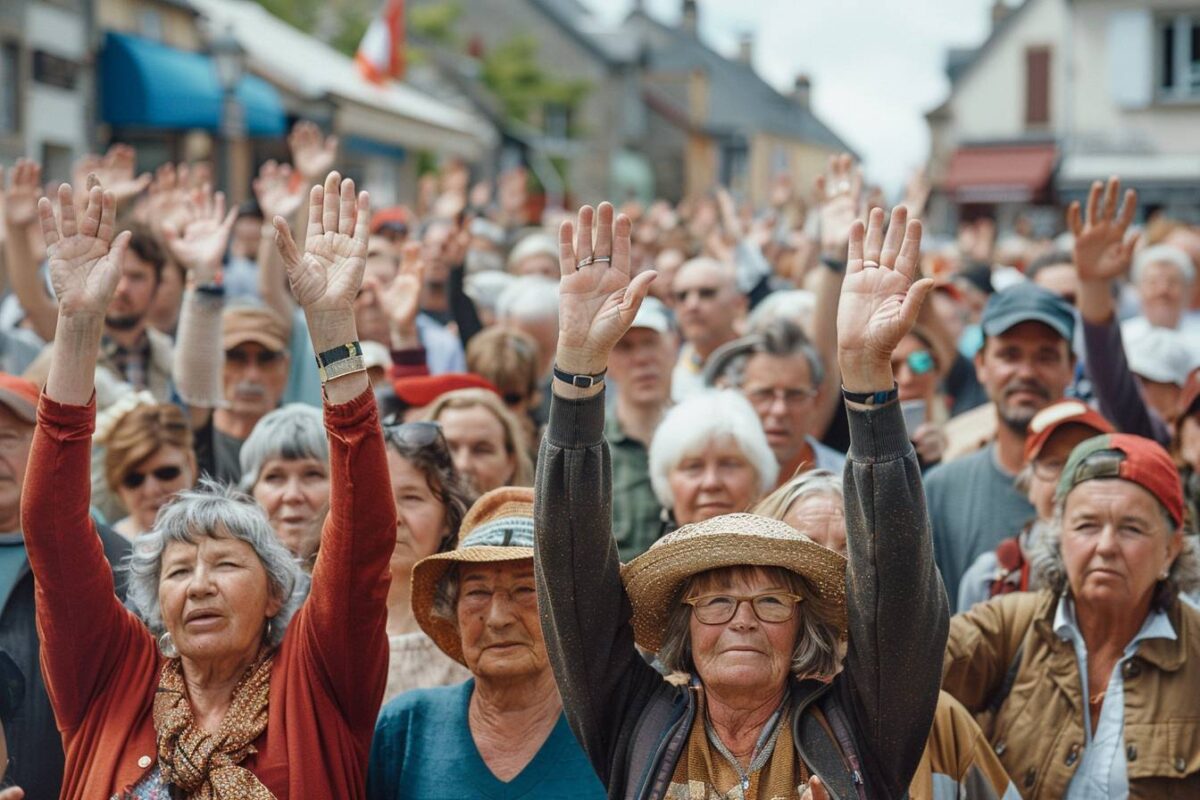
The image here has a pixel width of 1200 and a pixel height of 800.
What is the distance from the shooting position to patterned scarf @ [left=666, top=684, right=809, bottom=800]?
3258mm

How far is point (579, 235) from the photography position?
3.40m

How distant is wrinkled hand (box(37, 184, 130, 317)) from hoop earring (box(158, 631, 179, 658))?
759mm

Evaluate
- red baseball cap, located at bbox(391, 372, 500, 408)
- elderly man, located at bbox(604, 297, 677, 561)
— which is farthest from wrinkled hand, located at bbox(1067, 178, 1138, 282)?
red baseball cap, located at bbox(391, 372, 500, 408)

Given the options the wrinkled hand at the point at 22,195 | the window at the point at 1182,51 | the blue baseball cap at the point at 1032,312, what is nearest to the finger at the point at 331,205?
the blue baseball cap at the point at 1032,312

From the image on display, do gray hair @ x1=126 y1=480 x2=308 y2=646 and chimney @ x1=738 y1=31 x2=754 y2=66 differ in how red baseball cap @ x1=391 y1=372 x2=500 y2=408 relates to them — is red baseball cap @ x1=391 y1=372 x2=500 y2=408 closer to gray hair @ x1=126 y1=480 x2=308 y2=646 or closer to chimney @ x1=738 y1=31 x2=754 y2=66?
gray hair @ x1=126 y1=480 x2=308 y2=646

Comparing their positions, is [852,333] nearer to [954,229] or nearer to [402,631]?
[402,631]

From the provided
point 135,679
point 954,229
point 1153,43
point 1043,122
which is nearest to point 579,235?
point 135,679

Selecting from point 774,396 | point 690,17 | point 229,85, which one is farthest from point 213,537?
point 690,17

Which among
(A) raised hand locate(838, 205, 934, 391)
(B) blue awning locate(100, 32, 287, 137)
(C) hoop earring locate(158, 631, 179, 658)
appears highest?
(B) blue awning locate(100, 32, 287, 137)

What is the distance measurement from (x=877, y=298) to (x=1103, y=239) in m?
2.55

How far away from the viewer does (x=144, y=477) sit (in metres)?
5.31

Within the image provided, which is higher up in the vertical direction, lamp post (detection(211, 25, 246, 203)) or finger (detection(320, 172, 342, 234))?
lamp post (detection(211, 25, 246, 203))

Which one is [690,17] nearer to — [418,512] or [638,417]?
[638,417]

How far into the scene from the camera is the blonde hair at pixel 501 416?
561cm
